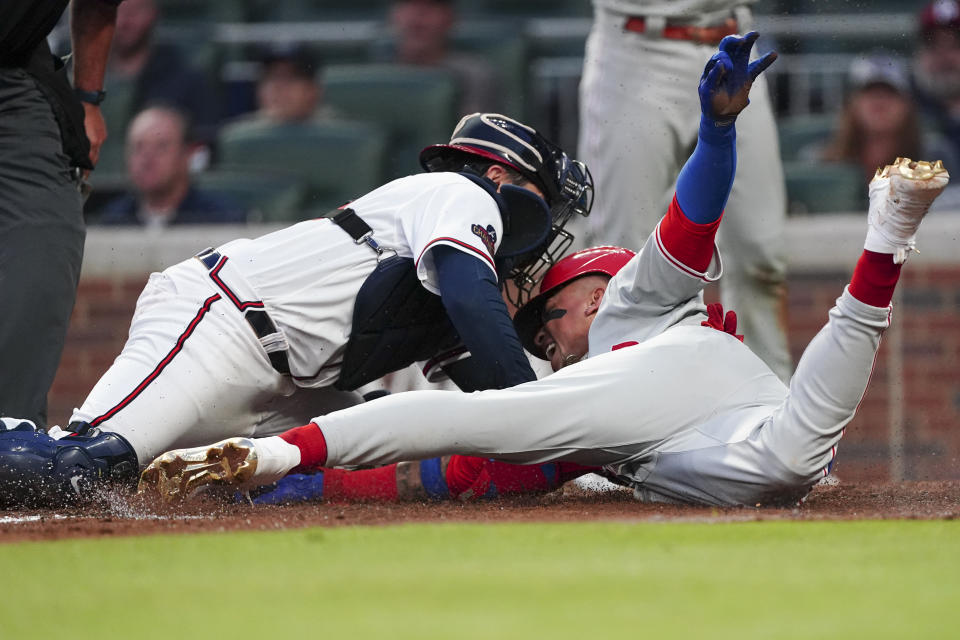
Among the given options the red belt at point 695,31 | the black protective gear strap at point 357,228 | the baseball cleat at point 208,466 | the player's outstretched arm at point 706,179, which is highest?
the red belt at point 695,31

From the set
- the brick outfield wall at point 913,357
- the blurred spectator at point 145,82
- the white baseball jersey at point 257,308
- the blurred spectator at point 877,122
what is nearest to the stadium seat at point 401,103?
the blurred spectator at point 145,82

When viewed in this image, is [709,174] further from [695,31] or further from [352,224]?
[695,31]

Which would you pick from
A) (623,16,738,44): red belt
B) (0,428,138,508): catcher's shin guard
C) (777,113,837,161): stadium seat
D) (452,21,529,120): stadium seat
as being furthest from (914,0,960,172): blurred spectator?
(0,428,138,508): catcher's shin guard

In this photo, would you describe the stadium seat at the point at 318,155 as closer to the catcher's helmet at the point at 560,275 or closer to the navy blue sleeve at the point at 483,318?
the catcher's helmet at the point at 560,275

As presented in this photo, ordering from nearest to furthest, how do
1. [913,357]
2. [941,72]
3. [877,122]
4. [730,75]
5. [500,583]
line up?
[500,583] < [730,75] < [913,357] < [877,122] < [941,72]

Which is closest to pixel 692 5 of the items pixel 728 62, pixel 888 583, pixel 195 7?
pixel 728 62

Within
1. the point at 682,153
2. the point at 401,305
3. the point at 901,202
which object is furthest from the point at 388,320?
the point at 682,153

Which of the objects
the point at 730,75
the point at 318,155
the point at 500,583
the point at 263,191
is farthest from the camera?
the point at 318,155
